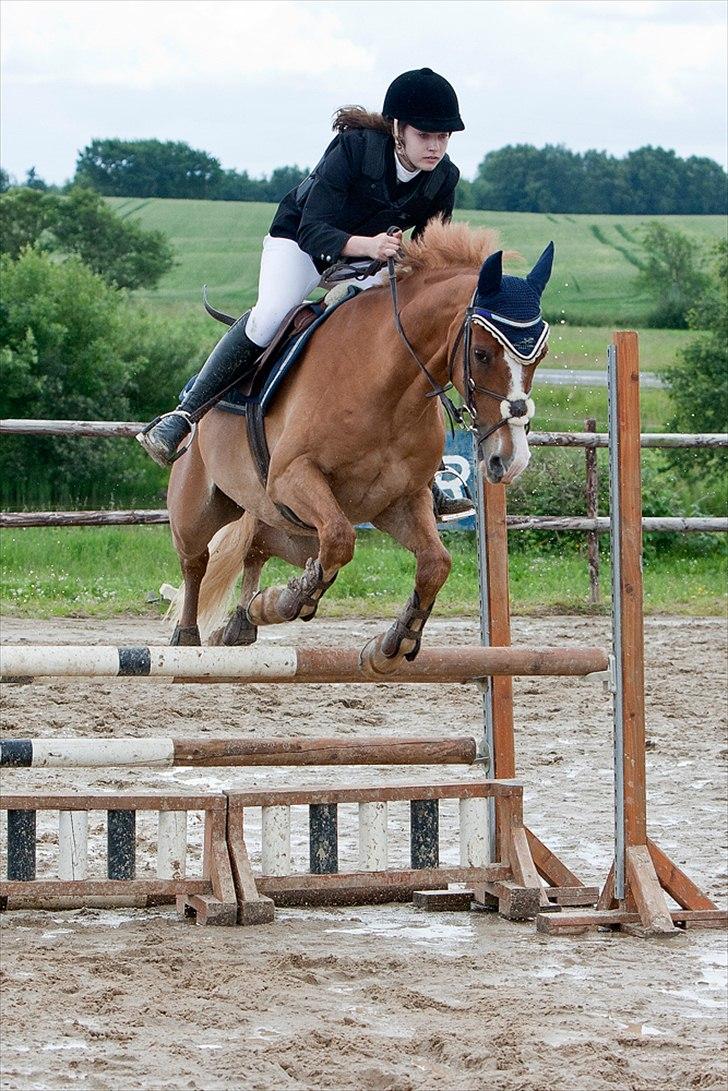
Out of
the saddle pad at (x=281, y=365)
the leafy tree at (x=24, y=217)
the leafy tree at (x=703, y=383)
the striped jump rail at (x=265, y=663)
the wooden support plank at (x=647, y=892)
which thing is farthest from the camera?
the leafy tree at (x=24, y=217)

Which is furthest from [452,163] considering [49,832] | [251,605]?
[49,832]

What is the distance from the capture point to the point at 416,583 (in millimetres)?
4180

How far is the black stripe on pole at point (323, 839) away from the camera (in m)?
4.73

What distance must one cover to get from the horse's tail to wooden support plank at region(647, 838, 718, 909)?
6.09ft

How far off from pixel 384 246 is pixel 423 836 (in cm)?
203

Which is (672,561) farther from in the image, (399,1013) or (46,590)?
(399,1013)

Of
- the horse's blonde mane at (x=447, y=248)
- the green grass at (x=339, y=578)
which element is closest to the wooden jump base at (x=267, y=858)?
the horse's blonde mane at (x=447, y=248)

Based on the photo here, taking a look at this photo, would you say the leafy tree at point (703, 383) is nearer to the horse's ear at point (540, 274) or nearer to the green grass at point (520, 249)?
the green grass at point (520, 249)

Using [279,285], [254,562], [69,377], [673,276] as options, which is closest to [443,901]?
[254,562]

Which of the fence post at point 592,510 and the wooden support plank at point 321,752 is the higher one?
the fence post at point 592,510

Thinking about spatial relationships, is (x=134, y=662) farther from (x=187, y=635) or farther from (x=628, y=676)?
(x=628, y=676)

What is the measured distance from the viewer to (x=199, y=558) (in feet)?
17.6

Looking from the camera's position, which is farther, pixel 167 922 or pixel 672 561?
pixel 672 561

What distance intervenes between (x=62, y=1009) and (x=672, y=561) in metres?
10.1
